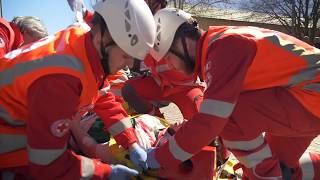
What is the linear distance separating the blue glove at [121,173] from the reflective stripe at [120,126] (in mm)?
361

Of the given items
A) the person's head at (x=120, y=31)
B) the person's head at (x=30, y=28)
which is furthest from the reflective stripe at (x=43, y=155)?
the person's head at (x=30, y=28)

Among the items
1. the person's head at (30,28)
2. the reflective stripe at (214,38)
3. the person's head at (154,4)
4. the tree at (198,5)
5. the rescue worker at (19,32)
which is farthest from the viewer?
the tree at (198,5)

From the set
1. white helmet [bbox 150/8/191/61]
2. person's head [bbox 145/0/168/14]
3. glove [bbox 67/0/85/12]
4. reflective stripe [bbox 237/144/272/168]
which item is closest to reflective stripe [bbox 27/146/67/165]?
white helmet [bbox 150/8/191/61]

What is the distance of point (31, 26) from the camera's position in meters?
4.95

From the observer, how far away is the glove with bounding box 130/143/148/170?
118 inches

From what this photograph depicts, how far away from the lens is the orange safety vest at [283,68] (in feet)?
9.78

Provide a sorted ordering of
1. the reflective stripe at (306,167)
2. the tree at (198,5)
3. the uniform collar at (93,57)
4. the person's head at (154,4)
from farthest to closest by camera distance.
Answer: the tree at (198,5) < the person's head at (154,4) < the reflective stripe at (306,167) < the uniform collar at (93,57)

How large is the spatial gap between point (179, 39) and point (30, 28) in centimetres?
230

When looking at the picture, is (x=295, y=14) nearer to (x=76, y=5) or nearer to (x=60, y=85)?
(x=76, y=5)

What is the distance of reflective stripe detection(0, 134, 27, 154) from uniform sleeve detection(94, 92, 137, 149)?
66 centimetres

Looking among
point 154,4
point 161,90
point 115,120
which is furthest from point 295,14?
point 115,120

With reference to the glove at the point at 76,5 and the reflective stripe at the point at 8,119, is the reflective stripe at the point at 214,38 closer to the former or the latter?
the reflective stripe at the point at 8,119

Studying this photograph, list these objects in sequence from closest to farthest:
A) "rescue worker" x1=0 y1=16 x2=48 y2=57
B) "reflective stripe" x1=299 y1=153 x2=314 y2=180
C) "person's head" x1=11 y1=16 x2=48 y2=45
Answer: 1. "reflective stripe" x1=299 y1=153 x2=314 y2=180
2. "rescue worker" x1=0 y1=16 x2=48 y2=57
3. "person's head" x1=11 y1=16 x2=48 y2=45

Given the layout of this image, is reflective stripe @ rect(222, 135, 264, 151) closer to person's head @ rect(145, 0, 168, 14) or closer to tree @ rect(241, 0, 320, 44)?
person's head @ rect(145, 0, 168, 14)
